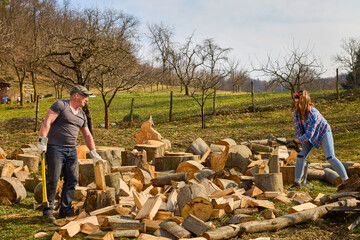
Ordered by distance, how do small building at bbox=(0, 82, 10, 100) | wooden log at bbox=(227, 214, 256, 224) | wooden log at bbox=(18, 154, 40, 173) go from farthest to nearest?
1. small building at bbox=(0, 82, 10, 100)
2. wooden log at bbox=(18, 154, 40, 173)
3. wooden log at bbox=(227, 214, 256, 224)

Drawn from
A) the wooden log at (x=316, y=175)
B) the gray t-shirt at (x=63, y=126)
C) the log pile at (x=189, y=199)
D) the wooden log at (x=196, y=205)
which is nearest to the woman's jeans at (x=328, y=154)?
the log pile at (x=189, y=199)

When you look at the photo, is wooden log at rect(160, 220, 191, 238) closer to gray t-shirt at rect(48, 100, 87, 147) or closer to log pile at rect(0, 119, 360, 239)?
log pile at rect(0, 119, 360, 239)

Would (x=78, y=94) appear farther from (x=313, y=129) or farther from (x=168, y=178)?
(x=313, y=129)

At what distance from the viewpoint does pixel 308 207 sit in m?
4.30

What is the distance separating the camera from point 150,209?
13.5ft

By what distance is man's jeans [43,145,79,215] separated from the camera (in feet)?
14.4

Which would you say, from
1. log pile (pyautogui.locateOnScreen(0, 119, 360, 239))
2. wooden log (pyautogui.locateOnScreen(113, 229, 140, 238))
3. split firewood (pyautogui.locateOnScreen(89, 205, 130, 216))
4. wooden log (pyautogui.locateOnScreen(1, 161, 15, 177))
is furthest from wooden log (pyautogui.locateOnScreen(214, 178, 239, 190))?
wooden log (pyautogui.locateOnScreen(1, 161, 15, 177))

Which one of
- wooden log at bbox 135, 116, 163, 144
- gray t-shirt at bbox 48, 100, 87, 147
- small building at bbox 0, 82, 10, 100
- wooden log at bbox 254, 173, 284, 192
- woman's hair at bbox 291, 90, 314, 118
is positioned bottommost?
wooden log at bbox 254, 173, 284, 192

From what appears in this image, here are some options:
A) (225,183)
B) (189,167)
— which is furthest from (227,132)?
(225,183)

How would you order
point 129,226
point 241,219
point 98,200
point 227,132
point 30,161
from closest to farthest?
point 129,226 → point 241,219 → point 98,200 → point 30,161 → point 227,132

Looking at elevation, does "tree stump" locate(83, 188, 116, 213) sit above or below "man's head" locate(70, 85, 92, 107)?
below

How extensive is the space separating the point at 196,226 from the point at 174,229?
0.25 metres

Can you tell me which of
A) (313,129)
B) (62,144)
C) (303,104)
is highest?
(303,104)

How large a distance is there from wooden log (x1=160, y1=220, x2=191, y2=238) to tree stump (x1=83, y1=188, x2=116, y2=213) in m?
1.10
